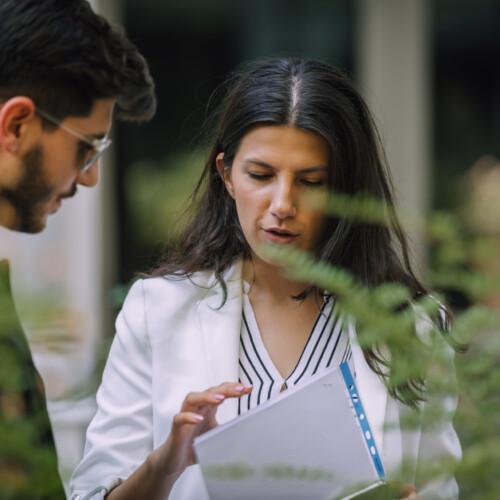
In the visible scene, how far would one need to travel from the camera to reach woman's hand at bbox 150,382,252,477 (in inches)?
55.7

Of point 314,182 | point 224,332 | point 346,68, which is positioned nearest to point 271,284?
point 224,332

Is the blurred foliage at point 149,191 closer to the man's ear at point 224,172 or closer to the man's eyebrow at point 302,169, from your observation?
the man's ear at point 224,172

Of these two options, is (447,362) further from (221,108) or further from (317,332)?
(221,108)

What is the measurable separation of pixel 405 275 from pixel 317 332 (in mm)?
279

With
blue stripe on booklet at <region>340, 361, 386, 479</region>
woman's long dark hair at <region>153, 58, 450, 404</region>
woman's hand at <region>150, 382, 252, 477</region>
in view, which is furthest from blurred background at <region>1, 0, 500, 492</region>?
blue stripe on booklet at <region>340, 361, 386, 479</region>

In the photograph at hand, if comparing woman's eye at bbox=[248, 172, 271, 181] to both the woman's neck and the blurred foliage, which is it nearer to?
the woman's neck

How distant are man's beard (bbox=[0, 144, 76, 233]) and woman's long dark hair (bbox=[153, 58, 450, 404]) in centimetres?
58

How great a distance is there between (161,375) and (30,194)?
589mm

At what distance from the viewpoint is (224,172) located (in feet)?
6.62

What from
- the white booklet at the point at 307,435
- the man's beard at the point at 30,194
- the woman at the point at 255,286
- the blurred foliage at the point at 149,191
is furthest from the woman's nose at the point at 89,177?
the blurred foliage at the point at 149,191

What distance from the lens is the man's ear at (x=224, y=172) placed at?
200cm

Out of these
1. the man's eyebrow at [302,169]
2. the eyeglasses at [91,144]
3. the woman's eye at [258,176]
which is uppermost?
the eyeglasses at [91,144]

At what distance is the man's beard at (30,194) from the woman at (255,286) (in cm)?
49

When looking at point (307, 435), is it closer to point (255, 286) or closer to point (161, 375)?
point (161, 375)
